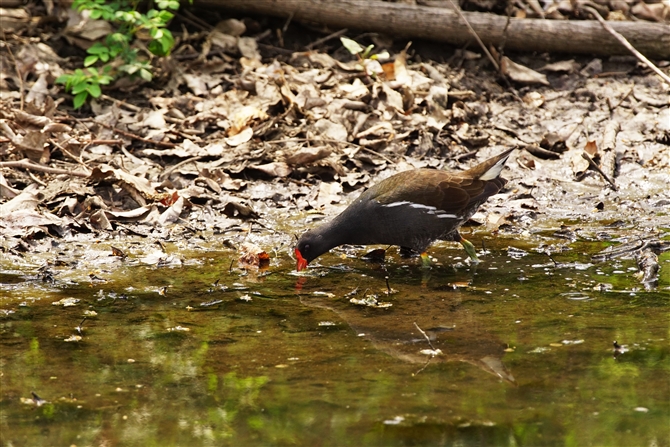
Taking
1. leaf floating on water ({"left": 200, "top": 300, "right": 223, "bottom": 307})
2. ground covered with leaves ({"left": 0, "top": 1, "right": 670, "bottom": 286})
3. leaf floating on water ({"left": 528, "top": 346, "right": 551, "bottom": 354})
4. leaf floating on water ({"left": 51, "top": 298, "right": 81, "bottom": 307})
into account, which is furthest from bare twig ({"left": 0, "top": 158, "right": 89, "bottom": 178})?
leaf floating on water ({"left": 528, "top": 346, "right": 551, "bottom": 354})

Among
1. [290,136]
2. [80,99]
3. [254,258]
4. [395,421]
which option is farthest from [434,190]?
[80,99]

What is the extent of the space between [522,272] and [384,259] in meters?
1.23

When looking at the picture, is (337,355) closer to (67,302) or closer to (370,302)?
(370,302)

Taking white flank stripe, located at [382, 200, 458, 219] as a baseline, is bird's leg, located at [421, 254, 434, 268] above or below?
below

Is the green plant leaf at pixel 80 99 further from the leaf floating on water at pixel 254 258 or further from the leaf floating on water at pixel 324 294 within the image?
the leaf floating on water at pixel 324 294

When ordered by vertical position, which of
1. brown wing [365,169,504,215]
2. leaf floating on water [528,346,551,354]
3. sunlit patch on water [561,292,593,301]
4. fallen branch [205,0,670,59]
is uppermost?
fallen branch [205,0,670,59]

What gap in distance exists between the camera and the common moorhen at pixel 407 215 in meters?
6.35

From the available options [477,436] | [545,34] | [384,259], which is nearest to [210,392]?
[477,436]

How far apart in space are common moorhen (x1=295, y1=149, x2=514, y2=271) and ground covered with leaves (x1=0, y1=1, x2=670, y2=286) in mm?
426

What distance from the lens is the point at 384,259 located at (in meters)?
6.83

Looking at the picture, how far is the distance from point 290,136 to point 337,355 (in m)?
4.35

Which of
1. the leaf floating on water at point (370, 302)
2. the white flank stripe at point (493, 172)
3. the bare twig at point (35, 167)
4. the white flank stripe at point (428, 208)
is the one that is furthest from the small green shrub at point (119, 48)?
the leaf floating on water at point (370, 302)

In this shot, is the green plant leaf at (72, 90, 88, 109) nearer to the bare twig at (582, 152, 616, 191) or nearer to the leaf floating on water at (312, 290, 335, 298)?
the leaf floating on water at (312, 290, 335, 298)

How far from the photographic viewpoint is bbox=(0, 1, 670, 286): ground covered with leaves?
23.7 ft
